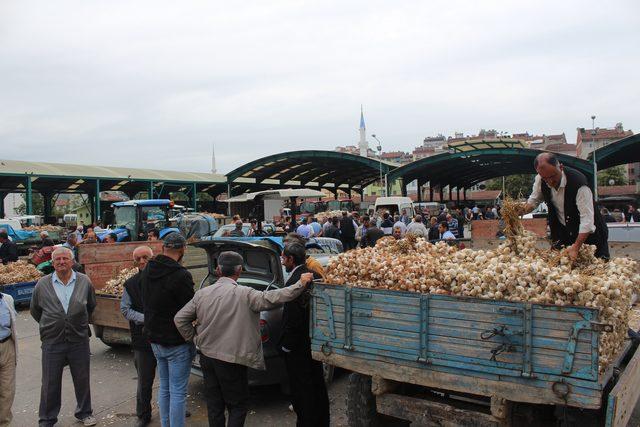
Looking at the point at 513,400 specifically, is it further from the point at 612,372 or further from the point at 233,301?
→ the point at 233,301

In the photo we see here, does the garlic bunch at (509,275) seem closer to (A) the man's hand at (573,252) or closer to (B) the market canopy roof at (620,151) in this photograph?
(A) the man's hand at (573,252)

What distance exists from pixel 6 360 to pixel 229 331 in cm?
234

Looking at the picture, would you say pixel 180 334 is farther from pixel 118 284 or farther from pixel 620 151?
pixel 620 151

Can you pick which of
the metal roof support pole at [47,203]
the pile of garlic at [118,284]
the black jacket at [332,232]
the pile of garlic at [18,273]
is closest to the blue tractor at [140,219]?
the pile of garlic at [18,273]

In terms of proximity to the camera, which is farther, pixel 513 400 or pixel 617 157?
pixel 617 157

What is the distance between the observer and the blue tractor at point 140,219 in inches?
692

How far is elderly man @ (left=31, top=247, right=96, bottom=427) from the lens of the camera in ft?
16.7

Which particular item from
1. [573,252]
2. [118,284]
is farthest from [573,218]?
[118,284]

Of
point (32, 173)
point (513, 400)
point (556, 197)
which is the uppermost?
point (32, 173)

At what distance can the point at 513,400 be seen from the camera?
3.22 metres

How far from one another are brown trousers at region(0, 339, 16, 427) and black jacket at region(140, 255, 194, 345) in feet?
4.73

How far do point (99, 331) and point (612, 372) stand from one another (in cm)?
699

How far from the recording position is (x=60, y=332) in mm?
5094

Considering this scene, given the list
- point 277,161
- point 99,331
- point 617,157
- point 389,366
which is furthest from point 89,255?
point 617,157
